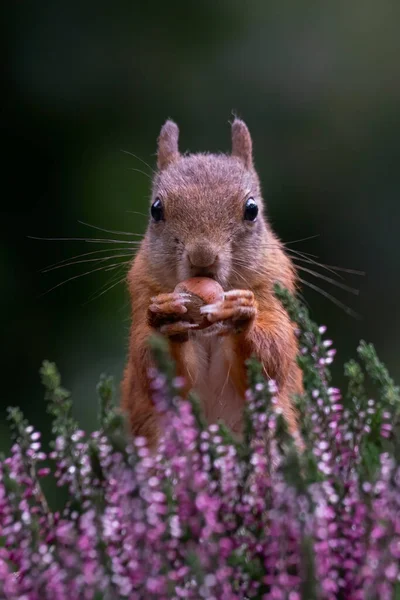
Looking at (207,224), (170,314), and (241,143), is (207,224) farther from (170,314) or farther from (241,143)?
(241,143)

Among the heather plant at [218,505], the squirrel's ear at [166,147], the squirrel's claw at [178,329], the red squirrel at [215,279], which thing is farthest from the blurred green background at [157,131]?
the heather plant at [218,505]

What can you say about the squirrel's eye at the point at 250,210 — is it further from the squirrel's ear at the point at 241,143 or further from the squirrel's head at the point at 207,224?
the squirrel's ear at the point at 241,143

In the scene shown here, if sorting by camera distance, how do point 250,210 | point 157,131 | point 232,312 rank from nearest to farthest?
point 232,312
point 250,210
point 157,131

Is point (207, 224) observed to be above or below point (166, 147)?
below

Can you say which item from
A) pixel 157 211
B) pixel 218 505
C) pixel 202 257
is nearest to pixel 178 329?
pixel 202 257

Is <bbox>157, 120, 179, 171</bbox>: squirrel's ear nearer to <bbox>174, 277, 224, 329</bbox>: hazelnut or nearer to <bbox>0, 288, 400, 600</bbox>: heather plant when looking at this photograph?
<bbox>174, 277, 224, 329</bbox>: hazelnut

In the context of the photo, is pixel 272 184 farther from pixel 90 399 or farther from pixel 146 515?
pixel 146 515
